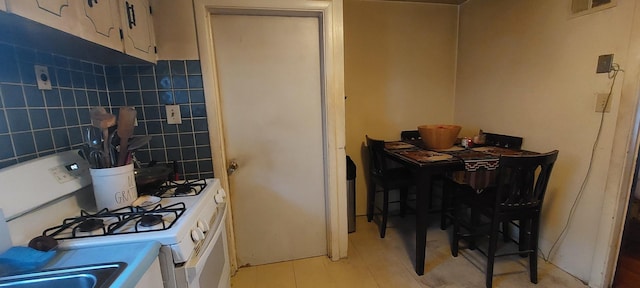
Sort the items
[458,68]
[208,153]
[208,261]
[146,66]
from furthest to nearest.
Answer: [458,68]
[208,153]
[146,66]
[208,261]

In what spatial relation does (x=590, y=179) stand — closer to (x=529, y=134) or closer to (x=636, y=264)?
(x=529, y=134)

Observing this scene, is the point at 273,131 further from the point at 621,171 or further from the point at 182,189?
the point at 621,171

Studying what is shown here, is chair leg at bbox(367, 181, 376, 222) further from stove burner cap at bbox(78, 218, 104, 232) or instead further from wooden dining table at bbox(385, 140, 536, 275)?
stove burner cap at bbox(78, 218, 104, 232)

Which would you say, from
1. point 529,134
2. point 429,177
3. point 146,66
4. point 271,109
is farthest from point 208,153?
point 529,134

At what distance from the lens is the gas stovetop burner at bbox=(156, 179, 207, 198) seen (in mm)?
1281

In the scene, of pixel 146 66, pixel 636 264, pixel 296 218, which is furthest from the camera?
pixel 296 218

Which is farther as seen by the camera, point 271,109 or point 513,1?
point 513,1

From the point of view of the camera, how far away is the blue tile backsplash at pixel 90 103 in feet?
3.25

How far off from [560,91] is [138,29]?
2.65 meters

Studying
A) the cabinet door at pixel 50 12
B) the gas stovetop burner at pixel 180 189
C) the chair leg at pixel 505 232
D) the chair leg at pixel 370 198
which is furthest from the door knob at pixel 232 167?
the chair leg at pixel 505 232

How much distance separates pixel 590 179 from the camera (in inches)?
66.1

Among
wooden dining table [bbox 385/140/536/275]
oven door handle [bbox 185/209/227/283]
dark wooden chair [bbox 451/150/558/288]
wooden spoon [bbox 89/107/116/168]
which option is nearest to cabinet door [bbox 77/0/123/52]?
wooden spoon [bbox 89/107/116/168]

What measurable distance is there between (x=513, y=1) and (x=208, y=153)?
102 inches

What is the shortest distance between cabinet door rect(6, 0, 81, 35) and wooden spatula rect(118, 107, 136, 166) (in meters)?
0.32
